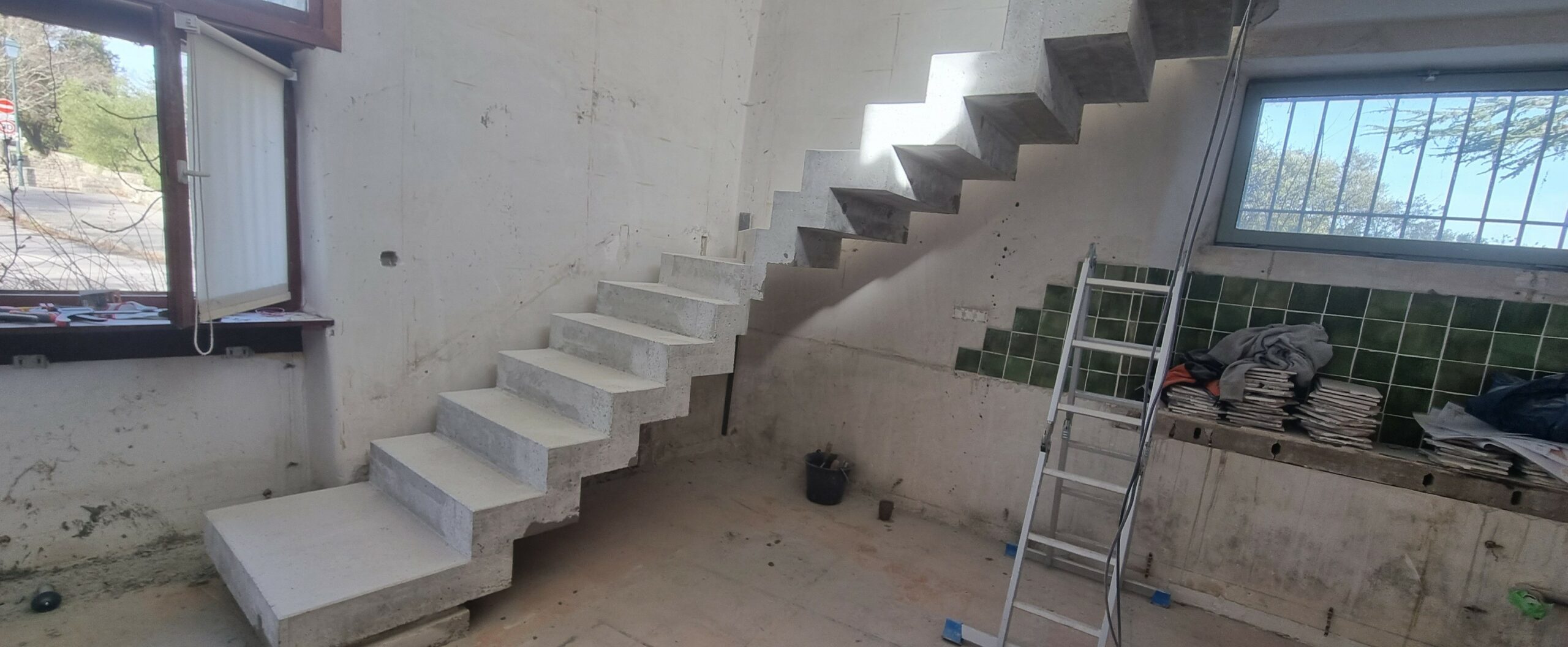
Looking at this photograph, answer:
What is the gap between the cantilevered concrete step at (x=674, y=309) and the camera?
9.43ft

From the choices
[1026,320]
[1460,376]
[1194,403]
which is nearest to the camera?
[1460,376]

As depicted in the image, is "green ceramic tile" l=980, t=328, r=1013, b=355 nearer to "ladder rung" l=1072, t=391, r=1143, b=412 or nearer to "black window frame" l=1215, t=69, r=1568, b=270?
"ladder rung" l=1072, t=391, r=1143, b=412

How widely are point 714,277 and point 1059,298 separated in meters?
1.87

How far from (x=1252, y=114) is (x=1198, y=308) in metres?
0.94

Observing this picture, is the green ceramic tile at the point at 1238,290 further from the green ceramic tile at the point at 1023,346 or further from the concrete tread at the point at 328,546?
the concrete tread at the point at 328,546

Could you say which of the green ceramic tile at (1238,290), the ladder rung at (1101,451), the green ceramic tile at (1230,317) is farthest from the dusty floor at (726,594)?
the green ceramic tile at (1238,290)

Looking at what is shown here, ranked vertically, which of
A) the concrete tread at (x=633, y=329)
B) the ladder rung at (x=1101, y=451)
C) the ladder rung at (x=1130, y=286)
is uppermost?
the ladder rung at (x=1130, y=286)

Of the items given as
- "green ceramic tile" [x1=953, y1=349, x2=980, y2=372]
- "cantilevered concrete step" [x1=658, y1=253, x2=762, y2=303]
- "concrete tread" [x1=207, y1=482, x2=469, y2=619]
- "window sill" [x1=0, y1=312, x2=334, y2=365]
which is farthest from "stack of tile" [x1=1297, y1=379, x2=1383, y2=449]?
"window sill" [x1=0, y1=312, x2=334, y2=365]

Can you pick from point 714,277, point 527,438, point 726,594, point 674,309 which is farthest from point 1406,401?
point 527,438

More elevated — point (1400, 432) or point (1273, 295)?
point (1273, 295)

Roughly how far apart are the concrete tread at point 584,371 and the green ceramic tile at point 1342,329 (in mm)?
3025

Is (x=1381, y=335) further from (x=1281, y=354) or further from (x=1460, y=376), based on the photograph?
(x=1281, y=354)

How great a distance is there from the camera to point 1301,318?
2688mm

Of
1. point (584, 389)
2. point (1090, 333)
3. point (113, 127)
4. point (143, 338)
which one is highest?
point (113, 127)
